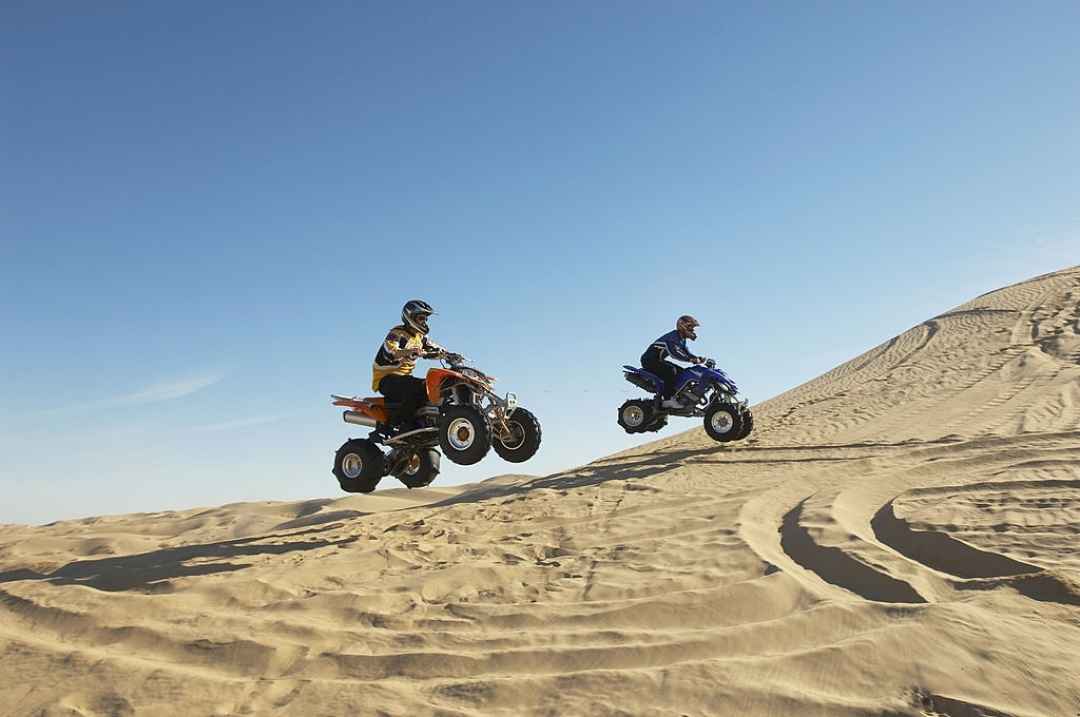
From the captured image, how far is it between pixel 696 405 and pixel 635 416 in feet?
5.84

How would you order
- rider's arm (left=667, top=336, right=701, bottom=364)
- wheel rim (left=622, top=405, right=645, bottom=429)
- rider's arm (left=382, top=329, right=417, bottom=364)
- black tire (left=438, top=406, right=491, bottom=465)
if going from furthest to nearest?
wheel rim (left=622, top=405, right=645, bottom=429), rider's arm (left=667, top=336, right=701, bottom=364), rider's arm (left=382, top=329, right=417, bottom=364), black tire (left=438, top=406, right=491, bottom=465)

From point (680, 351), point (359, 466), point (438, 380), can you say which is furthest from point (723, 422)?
point (359, 466)

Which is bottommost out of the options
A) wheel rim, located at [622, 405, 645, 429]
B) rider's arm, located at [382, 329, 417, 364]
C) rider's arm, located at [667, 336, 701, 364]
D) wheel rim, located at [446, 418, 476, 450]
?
wheel rim, located at [446, 418, 476, 450]

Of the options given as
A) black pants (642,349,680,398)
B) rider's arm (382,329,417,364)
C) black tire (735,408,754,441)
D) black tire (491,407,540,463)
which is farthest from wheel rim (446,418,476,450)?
black pants (642,349,680,398)

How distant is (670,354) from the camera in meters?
13.4

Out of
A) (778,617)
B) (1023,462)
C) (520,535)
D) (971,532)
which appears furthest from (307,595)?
(1023,462)

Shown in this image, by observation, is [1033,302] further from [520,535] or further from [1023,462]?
[520,535]

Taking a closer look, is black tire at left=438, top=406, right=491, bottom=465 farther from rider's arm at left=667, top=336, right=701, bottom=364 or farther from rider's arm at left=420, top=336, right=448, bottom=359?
rider's arm at left=667, top=336, right=701, bottom=364

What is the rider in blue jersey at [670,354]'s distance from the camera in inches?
517

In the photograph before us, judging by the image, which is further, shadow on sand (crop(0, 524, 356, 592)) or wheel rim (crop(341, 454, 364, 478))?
wheel rim (crop(341, 454, 364, 478))

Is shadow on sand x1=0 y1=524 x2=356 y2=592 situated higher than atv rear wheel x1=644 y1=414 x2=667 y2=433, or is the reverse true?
atv rear wheel x1=644 y1=414 x2=667 y2=433

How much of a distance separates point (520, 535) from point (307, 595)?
2064 millimetres

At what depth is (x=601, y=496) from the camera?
8656 millimetres

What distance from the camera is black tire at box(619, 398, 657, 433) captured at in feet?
48.3
